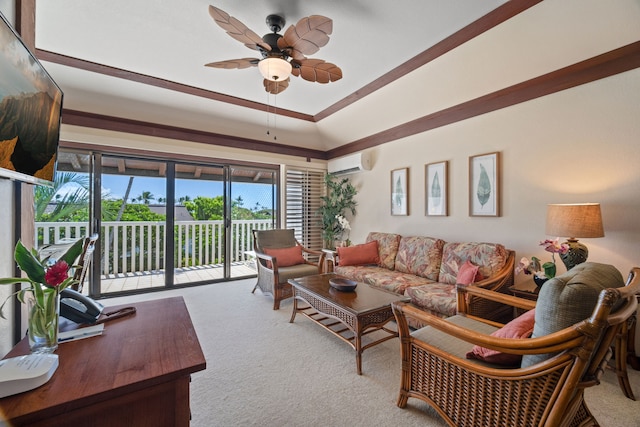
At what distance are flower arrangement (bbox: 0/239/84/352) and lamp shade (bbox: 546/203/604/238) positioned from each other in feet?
10.2

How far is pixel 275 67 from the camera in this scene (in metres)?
2.06

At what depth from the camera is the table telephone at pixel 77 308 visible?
1240 mm

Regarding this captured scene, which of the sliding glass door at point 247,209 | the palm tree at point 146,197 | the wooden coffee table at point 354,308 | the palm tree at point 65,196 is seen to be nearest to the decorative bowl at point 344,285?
the wooden coffee table at point 354,308

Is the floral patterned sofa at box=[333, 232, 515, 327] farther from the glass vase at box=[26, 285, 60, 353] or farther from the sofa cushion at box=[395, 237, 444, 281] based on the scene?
the glass vase at box=[26, 285, 60, 353]

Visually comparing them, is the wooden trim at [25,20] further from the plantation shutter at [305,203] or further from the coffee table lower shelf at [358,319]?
the plantation shutter at [305,203]

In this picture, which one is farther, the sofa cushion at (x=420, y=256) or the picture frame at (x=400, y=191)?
the picture frame at (x=400, y=191)

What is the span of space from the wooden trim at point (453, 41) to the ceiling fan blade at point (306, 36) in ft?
4.33

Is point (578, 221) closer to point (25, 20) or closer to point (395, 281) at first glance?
point (395, 281)

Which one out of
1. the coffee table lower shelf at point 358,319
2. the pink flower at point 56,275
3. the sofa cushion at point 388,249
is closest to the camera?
the pink flower at point 56,275

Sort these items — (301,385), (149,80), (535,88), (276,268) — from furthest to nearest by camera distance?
1. (276,268)
2. (149,80)
3. (535,88)
4. (301,385)

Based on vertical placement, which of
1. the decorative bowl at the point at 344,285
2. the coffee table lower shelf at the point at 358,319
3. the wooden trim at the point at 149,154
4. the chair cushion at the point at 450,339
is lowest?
the coffee table lower shelf at the point at 358,319

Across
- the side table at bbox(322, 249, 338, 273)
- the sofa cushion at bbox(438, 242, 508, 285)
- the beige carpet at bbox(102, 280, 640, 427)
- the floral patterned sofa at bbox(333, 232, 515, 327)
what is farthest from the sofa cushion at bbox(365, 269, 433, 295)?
the side table at bbox(322, 249, 338, 273)

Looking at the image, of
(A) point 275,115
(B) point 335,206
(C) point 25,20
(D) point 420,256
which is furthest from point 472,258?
(C) point 25,20

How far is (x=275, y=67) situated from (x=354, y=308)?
1948mm
